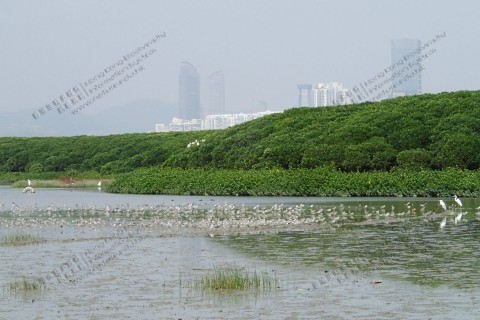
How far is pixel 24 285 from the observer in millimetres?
16734

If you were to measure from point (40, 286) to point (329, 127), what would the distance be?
48.3 m

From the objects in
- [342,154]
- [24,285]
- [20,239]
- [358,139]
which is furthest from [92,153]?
[24,285]

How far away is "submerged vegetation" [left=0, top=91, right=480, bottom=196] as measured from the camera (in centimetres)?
4934

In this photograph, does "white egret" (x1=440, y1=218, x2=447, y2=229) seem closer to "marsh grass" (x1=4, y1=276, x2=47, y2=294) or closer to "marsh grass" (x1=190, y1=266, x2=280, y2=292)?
"marsh grass" (x1=190, y1=266, x2=280, y2=292)

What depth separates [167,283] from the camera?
1744 cm

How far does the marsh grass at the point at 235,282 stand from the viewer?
16.5 metres

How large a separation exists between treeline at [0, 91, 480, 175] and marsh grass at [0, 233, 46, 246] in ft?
106

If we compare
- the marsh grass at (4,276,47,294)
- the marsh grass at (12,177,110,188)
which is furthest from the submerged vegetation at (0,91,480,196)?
the marsh grass at (4,276,47,294)

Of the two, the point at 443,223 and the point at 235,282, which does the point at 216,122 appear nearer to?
the point at 443,223

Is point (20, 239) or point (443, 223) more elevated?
point (443, 223)

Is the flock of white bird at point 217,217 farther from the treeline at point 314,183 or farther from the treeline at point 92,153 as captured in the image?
the treeline at point 92,153

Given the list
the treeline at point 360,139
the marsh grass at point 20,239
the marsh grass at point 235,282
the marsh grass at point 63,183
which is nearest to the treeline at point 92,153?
the marsh grass at point 63,183

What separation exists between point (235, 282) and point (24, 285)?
4040 mm

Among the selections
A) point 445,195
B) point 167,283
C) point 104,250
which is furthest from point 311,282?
point 445,195
